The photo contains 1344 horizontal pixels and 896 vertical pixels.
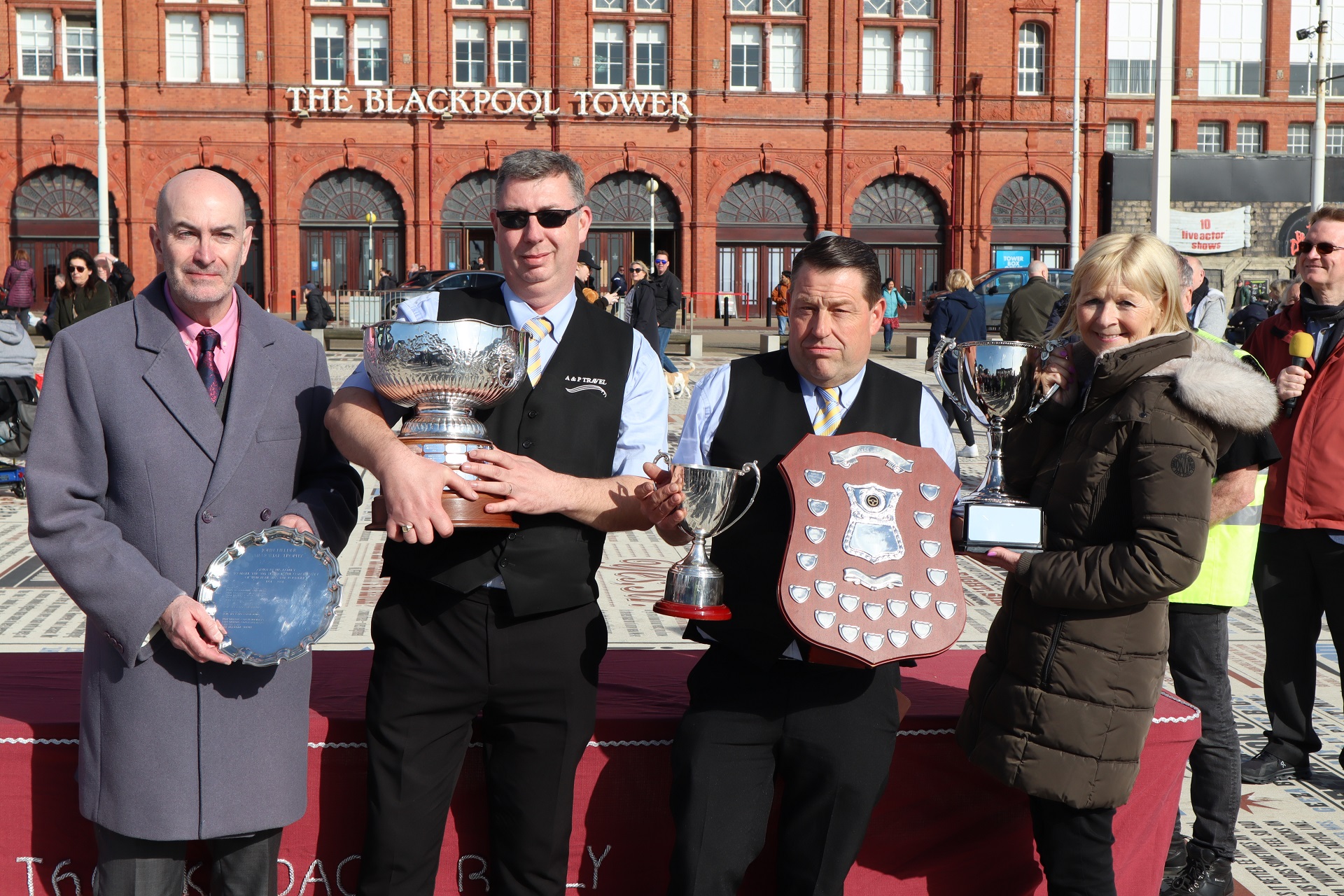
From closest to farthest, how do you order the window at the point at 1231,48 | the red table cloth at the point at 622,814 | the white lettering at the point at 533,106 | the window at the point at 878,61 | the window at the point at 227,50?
the red table cloth at the point at 622,814, the window at the point at 227,50, the white lettering at the point at 533,106, the window at the point at 878,61, the window at the point at 1231,48

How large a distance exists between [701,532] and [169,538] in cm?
114

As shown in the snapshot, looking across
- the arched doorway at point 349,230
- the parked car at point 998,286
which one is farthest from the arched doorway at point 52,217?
the parked car at point 998,286

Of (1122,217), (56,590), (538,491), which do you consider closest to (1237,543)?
(538,491)

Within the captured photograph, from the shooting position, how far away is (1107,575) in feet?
9.57

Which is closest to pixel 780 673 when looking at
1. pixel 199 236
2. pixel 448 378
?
pixel 448 378

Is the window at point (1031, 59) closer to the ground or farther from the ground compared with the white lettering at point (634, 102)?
farther from the ground

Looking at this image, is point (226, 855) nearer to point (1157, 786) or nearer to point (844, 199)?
point (1157, 786)

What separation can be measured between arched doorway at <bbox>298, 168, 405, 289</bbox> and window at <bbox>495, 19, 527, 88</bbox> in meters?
4.63

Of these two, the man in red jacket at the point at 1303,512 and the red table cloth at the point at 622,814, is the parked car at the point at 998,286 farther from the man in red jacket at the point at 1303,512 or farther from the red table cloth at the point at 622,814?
the red table cloth at the point at 622,814

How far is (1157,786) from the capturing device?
345 cm

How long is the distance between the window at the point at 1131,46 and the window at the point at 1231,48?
2.06 m

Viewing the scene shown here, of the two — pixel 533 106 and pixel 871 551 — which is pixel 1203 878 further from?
pixel 533 106

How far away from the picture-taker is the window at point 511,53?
3603 cm

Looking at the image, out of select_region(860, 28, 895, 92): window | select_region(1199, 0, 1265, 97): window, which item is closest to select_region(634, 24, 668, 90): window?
select_region(860, 28, 895, 92): window
